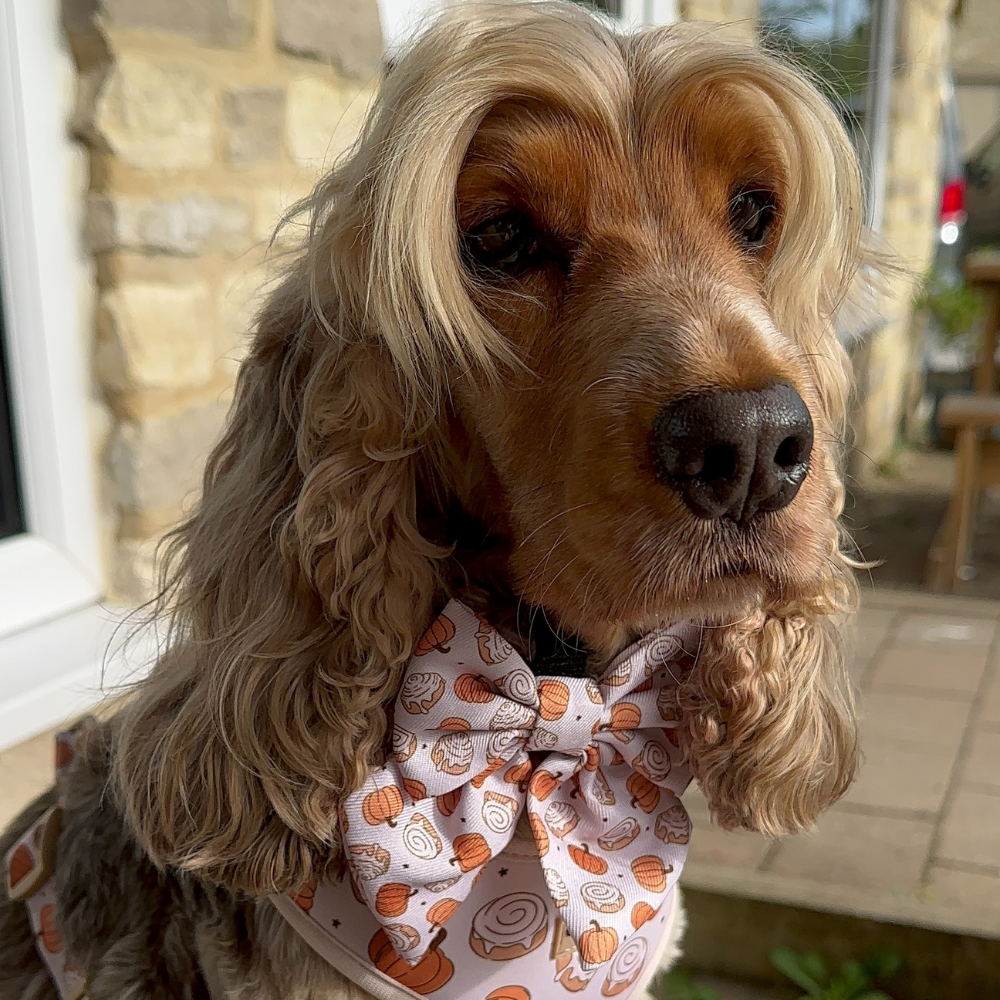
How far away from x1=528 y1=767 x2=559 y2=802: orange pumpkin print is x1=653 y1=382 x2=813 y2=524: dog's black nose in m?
0.39

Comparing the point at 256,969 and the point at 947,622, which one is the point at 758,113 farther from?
the point at 947,622

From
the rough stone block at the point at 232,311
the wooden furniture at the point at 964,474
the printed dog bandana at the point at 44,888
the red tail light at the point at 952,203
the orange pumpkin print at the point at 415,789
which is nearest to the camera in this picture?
the orange pumpkin print at the point at 415,789

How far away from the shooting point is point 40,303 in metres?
2.03

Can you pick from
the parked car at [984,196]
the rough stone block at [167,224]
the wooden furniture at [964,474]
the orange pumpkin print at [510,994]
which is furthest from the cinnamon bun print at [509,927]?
the parked car at [984,196]

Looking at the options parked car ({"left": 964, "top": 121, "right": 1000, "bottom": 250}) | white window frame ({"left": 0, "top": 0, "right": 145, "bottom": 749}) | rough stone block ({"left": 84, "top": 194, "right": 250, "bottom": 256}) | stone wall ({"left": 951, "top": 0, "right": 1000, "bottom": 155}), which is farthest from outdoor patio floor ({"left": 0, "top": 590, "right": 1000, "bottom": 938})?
stone wall ({"left": 951, "top": 0, "right": 1000, "bottom": 155})

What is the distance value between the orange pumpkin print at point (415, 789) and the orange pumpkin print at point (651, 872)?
280 millimetres

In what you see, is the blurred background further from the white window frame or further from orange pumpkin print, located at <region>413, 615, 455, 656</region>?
orange pumpkin print, located at <region>413, 615, 455, 656</region>

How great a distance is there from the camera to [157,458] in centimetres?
222

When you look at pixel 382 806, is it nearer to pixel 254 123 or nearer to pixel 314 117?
pixel 254 123

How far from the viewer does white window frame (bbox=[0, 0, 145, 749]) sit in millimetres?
1944

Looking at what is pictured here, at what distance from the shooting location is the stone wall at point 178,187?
201 centimetres

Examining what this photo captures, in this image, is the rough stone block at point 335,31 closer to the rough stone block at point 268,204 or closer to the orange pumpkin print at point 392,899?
the rough stone block at point 268,204

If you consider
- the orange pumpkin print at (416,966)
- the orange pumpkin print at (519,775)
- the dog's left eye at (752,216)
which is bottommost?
the orange pumpkin print at (416,966)

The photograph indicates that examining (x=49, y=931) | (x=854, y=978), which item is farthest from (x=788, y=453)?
(x=854, y=978)
